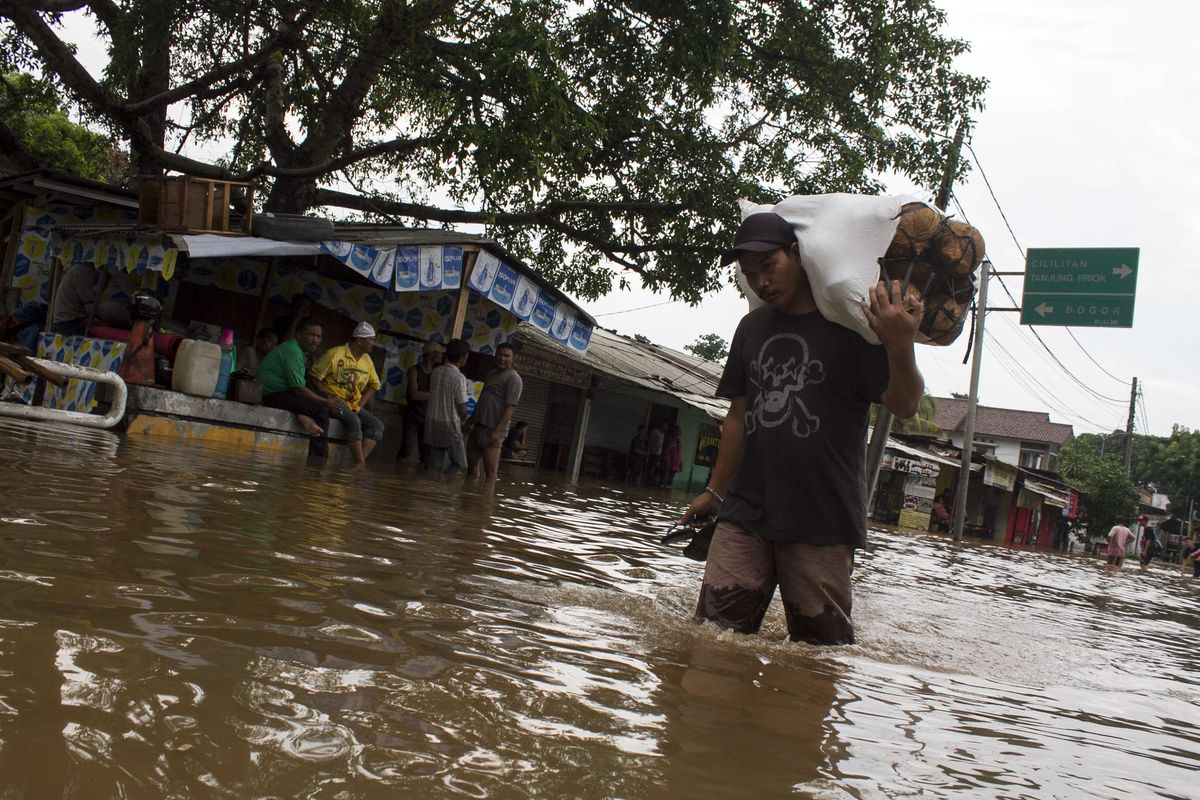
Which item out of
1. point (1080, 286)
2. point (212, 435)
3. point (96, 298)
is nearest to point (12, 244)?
point (96, 298)

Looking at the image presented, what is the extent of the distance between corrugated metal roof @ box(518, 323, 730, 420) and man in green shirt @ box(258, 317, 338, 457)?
793 cm

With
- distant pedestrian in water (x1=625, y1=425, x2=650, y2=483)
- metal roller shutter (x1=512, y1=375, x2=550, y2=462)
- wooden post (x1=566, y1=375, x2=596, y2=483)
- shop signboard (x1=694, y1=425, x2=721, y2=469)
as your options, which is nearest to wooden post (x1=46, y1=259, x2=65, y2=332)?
metal roller shutter (x1=512, y1=375, x2=550, y2=462)

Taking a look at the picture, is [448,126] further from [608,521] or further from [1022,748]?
[1022,748]

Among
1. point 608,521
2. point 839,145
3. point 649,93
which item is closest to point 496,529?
point 608,521

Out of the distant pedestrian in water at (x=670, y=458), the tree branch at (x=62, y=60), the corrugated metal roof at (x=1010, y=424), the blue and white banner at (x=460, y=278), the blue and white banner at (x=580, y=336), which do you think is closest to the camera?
the blue and white banner at (x=460, y=278)

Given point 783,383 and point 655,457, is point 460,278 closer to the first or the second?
point 783,383

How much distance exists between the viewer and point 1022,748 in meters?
2.72

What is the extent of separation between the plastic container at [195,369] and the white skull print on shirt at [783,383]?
7782 millimetres

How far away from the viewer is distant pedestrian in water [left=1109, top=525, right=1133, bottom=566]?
23734 mm

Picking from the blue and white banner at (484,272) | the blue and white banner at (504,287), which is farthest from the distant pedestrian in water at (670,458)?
the blue and white banner at (484,272)

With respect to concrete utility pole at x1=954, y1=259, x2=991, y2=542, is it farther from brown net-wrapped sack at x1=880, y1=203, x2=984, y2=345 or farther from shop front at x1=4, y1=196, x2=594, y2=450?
brown net-wrapped sack at x1=880, y1=203, x2=984, y2=345

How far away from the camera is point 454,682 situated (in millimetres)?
2430

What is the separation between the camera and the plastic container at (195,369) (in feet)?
33.1

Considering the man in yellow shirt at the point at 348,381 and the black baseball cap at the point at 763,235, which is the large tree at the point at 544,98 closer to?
the man in yellow shirt at the point at 348,381
